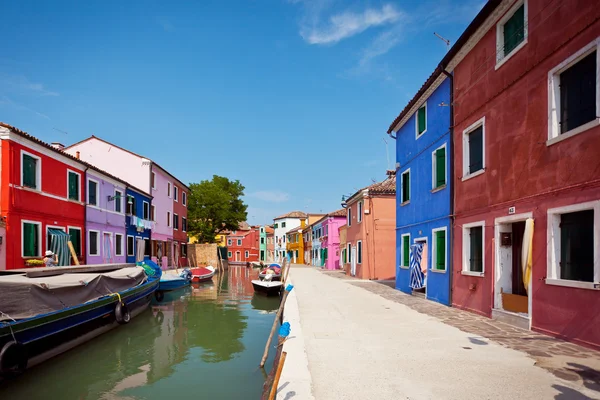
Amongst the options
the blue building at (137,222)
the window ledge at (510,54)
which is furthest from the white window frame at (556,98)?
the blue building at (137,222)

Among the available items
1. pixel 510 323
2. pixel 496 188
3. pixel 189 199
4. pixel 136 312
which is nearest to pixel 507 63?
pixel 496 188

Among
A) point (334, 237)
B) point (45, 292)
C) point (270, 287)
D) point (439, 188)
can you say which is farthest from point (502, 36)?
point (334, 237)

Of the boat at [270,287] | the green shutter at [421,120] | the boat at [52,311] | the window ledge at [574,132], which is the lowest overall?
the boat at [270,287]

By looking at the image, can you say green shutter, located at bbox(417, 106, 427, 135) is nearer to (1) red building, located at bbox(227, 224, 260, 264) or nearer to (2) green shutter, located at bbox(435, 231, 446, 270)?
(2) green shutter, located at bbox(435, 231, 446, 270)

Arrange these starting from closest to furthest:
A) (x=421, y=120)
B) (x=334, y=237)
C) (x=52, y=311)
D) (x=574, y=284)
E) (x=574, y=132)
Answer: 1. (x=574, y=284)
2. (x=574, y=132)
3. (x=52, y=311)
4. (x=421, y=120)
5. (x=334, y=237)

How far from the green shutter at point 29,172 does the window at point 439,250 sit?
14847 millimetres

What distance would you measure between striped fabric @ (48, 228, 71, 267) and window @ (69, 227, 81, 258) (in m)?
0.95

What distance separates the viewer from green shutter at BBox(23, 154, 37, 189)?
49.6 ft

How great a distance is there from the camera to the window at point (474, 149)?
10062mm

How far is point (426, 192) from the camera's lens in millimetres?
14031

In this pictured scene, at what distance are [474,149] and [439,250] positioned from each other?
3658 millimetres

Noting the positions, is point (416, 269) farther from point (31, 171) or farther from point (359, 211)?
point (31, 171)

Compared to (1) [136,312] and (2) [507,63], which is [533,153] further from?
(1) [136,312]

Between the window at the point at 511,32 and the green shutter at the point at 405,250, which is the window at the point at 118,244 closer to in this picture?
the green shutter at the point at 405,250
